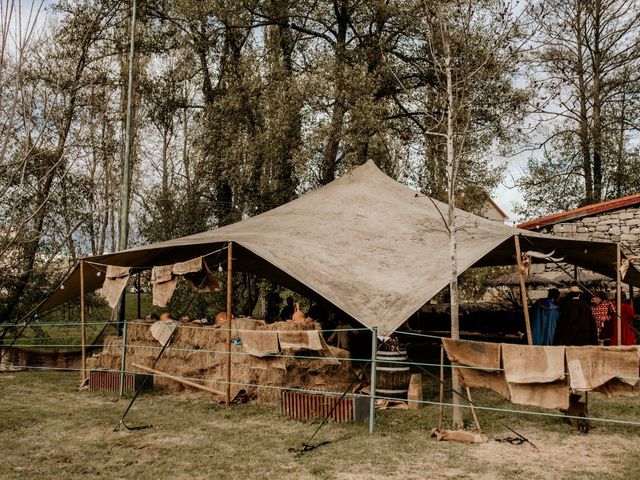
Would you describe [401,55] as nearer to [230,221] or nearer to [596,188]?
[230,221]

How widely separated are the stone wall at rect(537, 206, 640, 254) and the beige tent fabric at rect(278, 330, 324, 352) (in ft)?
28.8

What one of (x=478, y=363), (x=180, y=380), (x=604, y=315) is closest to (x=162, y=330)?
(x=180, y=380)

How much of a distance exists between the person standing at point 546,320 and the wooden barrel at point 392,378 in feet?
11.0

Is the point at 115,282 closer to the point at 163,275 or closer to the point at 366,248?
the point at 163,275

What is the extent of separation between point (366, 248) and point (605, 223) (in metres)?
7.80

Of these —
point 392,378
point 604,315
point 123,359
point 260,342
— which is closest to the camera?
point 260,342

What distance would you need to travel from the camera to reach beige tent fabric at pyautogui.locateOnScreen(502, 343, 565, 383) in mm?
6254

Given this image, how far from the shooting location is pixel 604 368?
6.12 metres

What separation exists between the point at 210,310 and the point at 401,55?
9158mm

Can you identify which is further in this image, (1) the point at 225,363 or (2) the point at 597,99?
(2) the point at 597,99

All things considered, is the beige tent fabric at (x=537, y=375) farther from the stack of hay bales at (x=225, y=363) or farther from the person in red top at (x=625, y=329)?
the person in red top at (x=625, y=329)

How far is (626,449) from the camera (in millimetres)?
6824

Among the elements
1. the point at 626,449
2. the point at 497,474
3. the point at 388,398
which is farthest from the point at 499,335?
the point at 497,474

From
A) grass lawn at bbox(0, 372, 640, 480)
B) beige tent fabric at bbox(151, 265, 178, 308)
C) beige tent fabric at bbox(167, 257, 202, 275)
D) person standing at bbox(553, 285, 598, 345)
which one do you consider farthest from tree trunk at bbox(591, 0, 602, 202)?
beige tent fabric at bbox(151, 265, 178, 308)
